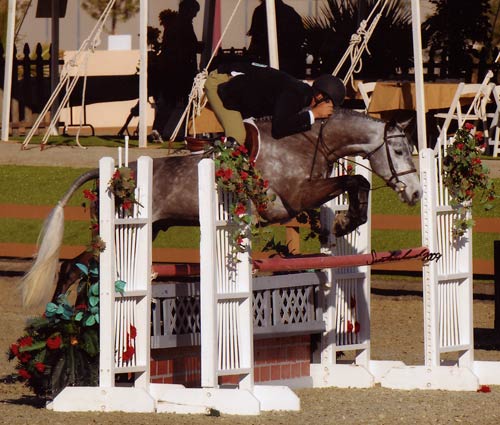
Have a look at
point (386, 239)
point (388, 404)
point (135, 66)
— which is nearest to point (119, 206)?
point (388, 404)

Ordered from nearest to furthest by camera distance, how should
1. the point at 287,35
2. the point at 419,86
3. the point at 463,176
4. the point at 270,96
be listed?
the point at 463,176
the point at 270,96
the point at 419,86
the point at 287,35

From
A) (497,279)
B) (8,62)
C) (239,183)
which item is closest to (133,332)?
(239,183)

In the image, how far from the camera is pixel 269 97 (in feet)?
31.7

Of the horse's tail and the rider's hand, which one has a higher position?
the rider's hand

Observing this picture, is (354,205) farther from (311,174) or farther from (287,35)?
(287,35)

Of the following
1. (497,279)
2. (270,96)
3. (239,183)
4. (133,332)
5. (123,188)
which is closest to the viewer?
(123,188)

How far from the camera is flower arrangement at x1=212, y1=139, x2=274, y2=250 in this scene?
327 inches

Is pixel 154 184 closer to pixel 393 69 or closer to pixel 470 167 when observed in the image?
pixel 470 167

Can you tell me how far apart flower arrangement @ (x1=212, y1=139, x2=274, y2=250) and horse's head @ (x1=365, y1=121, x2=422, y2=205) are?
978 millimetres

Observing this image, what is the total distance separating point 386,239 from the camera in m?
15.2

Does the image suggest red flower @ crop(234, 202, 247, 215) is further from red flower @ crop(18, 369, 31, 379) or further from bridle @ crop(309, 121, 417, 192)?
red flower @ crop(18, 369, 31, 379)

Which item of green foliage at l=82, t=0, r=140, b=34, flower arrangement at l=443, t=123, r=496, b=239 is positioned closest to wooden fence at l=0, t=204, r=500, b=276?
flower arrangement at l=443, t=123, r=496, b=239

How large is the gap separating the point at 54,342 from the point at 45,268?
1.87 feet

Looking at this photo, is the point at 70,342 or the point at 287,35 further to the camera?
the point at 287,35
